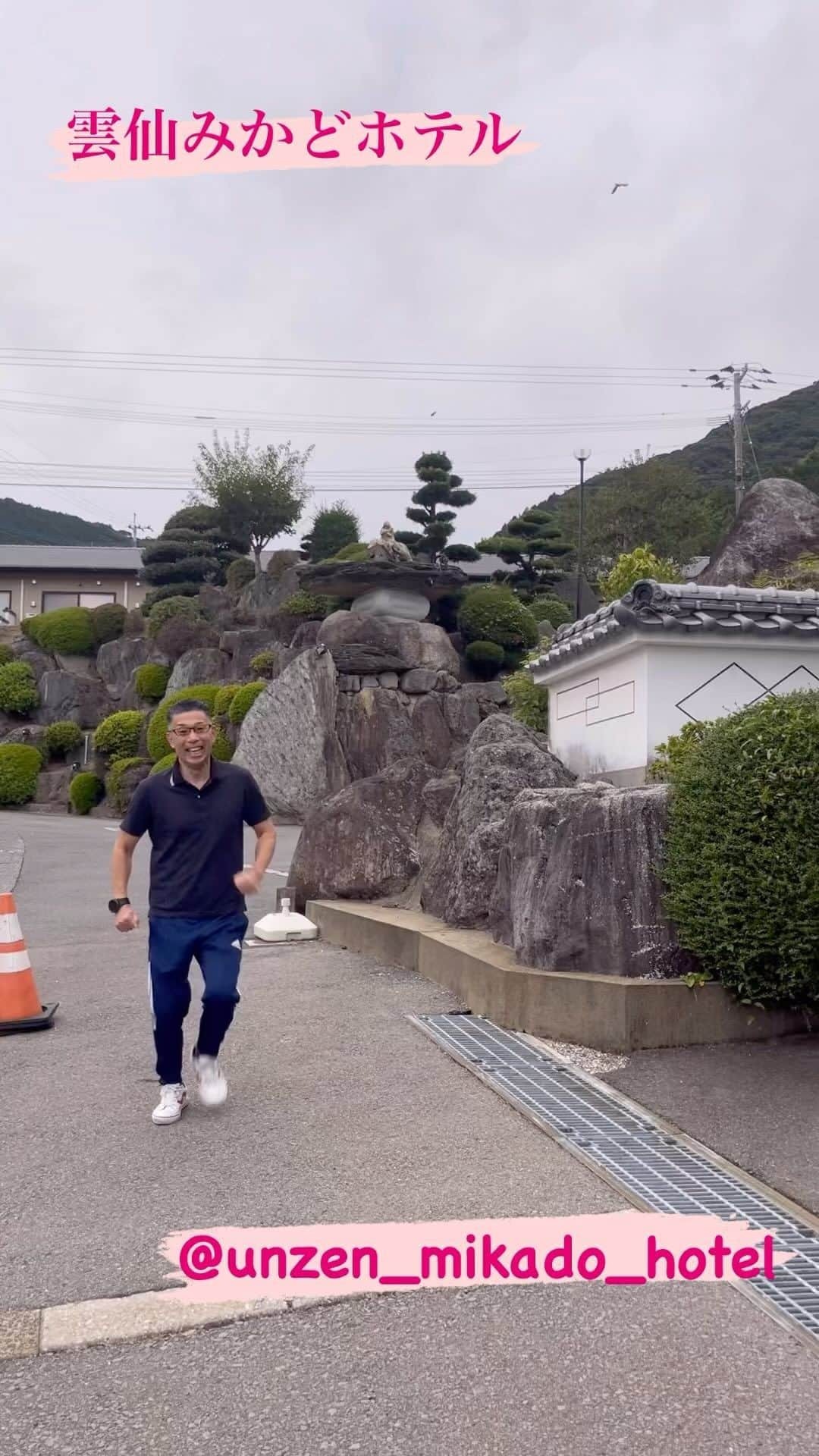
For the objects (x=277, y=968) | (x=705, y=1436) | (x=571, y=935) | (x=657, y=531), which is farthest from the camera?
(x=657, y=531)

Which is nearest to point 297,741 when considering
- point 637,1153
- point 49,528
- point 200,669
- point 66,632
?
point 200,669

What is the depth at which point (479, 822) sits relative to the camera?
7.59m

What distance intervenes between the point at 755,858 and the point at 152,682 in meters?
30.9

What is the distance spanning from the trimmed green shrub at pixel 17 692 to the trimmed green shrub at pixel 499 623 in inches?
561

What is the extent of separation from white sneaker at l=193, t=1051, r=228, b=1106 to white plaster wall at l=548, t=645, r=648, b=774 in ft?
16.9

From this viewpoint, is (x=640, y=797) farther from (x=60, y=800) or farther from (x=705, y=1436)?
(x=60, y=800)

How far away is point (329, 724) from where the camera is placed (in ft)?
82.1

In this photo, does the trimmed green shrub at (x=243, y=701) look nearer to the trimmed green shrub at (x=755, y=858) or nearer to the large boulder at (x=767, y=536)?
the large boulder at (x=767, y=536)

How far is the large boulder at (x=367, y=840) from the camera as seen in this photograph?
8898 millimetres

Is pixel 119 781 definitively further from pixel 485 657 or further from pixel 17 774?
pixel 485 657

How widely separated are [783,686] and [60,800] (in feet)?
86.7

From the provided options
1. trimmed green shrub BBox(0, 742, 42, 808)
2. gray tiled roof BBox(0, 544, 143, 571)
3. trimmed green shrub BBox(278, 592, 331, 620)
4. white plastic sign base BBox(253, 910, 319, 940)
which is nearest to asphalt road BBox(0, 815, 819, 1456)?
white plastic sign base BBox(253, 910, 319, 940)

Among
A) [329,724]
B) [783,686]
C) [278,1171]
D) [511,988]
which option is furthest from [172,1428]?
[329,724]

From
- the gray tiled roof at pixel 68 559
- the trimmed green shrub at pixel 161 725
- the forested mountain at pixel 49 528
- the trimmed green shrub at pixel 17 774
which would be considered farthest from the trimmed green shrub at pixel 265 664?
the forested mountain at pixel 49 528
